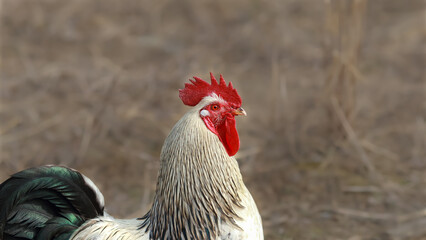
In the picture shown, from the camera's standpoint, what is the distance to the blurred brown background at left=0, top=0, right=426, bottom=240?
4.95 m

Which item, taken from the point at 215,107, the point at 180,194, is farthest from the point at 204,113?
the point at 180,194

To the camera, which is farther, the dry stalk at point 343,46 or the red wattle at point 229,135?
the dry stalk at point 343,46

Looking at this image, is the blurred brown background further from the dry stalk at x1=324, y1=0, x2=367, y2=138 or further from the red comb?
the red comb

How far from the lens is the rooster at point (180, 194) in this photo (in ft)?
9.23

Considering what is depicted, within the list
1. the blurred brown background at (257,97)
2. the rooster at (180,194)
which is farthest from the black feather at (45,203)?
the blurred brown background at (257,97)

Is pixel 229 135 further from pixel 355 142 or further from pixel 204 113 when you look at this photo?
pixel 355 142

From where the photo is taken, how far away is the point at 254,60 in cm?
816

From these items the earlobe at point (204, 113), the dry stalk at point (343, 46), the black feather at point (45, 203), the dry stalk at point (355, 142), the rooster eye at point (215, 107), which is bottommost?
the black feather at point (45, 203)

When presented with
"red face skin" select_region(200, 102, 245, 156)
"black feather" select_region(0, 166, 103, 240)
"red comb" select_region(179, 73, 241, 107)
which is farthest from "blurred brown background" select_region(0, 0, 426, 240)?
"red comb" select_region(179, 73, 241, 107)

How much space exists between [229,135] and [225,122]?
8 cm

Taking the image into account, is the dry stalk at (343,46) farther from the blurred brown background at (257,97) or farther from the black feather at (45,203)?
the black feather at (45,203)

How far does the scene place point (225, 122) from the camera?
2.93 m

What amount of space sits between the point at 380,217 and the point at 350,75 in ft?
5.01

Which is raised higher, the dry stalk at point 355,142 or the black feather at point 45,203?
the dry stalk at point 355,142
